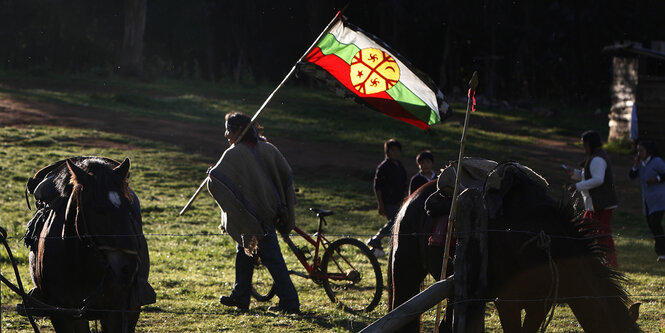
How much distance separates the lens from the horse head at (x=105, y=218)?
4.65 m

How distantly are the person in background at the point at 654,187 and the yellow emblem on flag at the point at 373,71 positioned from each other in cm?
606

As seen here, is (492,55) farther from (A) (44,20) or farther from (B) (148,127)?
(A) (44,20)

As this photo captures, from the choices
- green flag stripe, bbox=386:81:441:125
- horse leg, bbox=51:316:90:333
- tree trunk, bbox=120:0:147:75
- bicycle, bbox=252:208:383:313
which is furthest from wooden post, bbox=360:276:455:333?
tree trunk, bbox=120:0:147:75

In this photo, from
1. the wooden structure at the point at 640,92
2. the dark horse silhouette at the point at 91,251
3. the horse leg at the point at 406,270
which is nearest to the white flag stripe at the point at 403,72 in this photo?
the horse leg at the point at 406,270

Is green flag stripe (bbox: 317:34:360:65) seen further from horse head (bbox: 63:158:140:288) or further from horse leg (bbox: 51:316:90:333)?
horse leg (bbox: 51:316:90:333)

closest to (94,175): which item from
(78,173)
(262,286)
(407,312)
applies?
(78,173)

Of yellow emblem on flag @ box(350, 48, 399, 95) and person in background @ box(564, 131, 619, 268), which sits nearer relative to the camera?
yellow emblem on flag @ box(350, 48, 399, 95)

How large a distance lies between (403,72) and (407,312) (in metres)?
2.50

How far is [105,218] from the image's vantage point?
15.6 ft

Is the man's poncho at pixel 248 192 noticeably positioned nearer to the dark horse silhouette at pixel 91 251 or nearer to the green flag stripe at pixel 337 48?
the green flag stripe at pixel 337 48

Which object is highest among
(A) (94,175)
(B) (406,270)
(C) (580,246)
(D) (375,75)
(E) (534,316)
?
(D) (375,75)

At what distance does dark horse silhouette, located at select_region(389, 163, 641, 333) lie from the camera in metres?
4.62

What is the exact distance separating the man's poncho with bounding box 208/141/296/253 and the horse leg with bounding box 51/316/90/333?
2167mm

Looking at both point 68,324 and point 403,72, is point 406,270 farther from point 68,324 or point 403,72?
point 68,324
